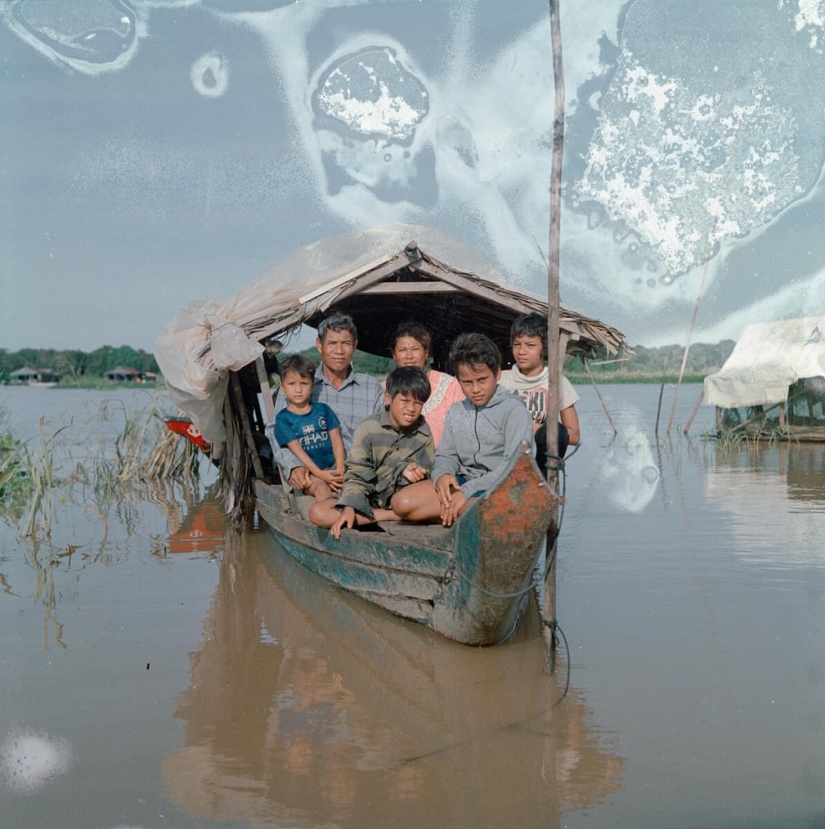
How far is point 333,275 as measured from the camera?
611 cm

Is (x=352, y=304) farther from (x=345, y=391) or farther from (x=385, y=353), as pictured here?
(x=345, y=391)

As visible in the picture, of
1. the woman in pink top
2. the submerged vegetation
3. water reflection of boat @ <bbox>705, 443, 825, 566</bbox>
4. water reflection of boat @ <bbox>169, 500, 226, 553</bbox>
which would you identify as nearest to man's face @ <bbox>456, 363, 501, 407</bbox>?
the woman in pink top

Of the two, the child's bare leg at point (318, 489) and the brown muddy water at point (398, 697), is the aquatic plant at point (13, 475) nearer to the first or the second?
the brown muddy water at point (398, 697)

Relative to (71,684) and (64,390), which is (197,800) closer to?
(71,684)

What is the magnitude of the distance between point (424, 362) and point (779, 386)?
933 centimetres

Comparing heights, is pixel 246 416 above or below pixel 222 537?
above

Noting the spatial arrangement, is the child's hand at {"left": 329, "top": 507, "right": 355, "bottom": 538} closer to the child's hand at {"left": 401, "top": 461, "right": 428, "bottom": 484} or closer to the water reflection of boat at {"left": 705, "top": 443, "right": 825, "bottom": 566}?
the child's hand at {"left": 401, "top": 461, "right": 428, "bottom": 484}

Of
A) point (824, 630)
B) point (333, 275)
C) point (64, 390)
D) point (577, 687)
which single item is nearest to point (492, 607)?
point (577, 687)

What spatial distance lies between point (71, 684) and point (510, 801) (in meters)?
2.11

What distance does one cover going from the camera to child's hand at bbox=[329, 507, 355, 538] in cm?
452

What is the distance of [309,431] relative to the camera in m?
5.39

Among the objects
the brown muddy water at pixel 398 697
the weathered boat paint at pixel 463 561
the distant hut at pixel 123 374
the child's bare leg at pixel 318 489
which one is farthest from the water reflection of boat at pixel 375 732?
the distant hut at pixel 123 374

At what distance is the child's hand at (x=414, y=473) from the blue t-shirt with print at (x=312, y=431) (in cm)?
93

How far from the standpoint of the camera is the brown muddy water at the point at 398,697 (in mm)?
2736
